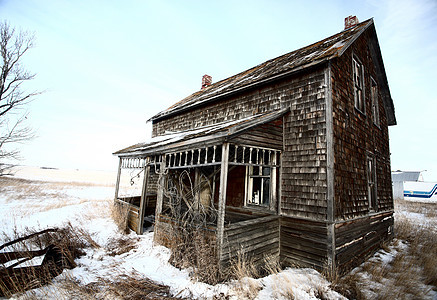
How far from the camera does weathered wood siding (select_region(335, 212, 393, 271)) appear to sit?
5.80 metres

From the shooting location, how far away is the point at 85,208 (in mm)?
13055

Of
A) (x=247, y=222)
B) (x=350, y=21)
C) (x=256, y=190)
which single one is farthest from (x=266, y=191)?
(x=350, y=21)

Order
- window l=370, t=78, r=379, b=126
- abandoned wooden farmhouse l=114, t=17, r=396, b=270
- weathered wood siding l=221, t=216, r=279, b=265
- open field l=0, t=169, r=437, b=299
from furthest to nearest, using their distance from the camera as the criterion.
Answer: window l=370, t=78, r=379, b=126 < abandoned wooden farmhouse l=114, t=17, r=396, b=270 < weathered wood siding l=221, t=216, r=279, b=265 < open field l=0, t=169, r=437, b=299

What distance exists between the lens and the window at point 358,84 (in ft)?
26.3

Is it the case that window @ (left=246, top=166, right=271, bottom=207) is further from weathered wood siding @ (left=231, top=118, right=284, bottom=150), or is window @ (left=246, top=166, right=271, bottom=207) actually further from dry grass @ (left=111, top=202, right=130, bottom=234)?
dry grass @ (left=111, top=202, right=130, bottom=234)

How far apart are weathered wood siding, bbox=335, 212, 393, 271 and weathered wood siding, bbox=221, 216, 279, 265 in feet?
5.37

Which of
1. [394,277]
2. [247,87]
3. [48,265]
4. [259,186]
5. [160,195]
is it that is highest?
[247,87]

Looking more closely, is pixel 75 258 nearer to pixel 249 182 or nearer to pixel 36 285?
pixel 36 285

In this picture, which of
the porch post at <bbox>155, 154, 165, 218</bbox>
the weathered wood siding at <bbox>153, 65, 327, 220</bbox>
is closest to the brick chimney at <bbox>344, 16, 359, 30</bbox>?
the weathered wood siding at <bbox>153, 65, 327, 220</bbox>

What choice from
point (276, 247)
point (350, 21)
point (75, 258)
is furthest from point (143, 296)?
point (350, 21)

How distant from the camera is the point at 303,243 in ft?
19.2

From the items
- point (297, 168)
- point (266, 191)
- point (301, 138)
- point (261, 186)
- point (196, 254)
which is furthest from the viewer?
point (261, 186)

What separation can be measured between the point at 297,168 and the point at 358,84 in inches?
191

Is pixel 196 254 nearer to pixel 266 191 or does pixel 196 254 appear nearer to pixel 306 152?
pixel 266 191
